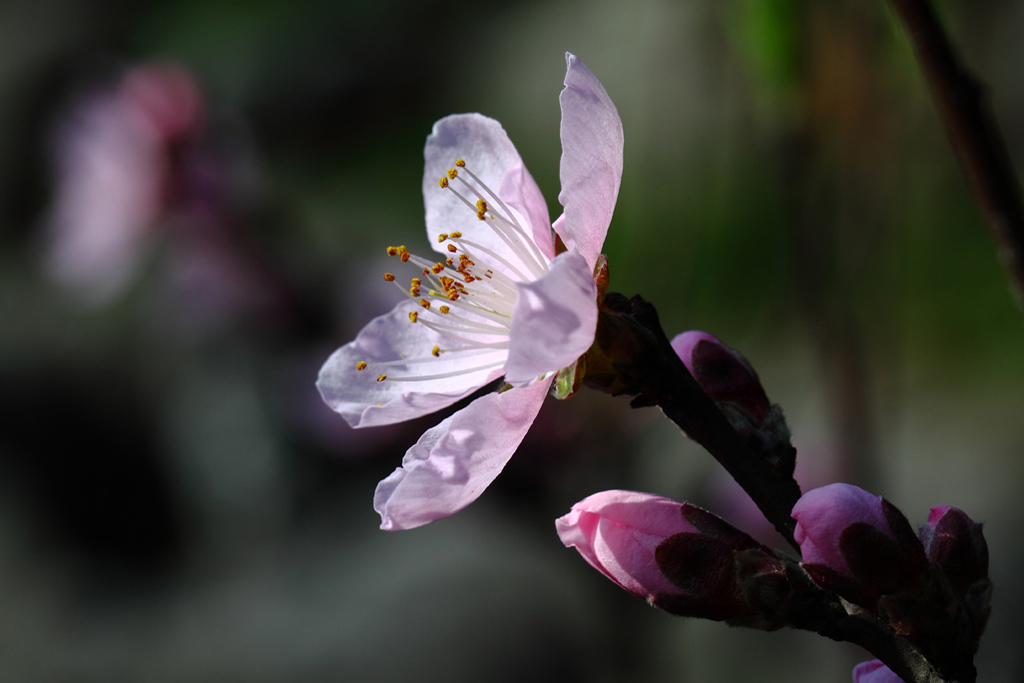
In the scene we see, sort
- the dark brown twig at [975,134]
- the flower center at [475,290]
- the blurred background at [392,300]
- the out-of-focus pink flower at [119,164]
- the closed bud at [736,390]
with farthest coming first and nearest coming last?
the out-of-focus pink flower at [119,164], the blurred background at [392,300], the flower center at [475,290], the closed bud at [736,390], the dark brown twig at [975,134]

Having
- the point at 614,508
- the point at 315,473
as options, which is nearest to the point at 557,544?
the point at 315,473

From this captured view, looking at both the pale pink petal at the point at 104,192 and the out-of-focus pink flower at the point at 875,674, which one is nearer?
the out-of-focus pink flower at the point at 875,674

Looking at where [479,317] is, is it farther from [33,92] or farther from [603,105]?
[33,92]

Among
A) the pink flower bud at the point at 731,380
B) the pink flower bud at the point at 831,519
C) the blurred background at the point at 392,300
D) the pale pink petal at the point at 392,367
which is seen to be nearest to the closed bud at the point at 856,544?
the pink flower bud at the point at 831,519

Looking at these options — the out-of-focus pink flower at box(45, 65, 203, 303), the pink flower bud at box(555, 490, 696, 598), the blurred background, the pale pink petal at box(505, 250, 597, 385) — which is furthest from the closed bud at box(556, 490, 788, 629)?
the out-of-focus pink flower at box(45, 65, 203, 303)

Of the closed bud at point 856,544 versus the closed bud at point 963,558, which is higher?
the closed bud at point 856,544

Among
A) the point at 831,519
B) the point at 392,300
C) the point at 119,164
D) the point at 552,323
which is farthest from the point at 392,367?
the point at 119,164

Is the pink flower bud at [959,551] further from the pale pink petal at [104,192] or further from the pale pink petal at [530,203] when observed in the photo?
the pale pink petal at [104,192]

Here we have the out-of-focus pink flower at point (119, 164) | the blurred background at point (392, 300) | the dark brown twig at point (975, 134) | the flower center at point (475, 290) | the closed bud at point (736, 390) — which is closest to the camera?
the dark brown twig at point (975, 134)
